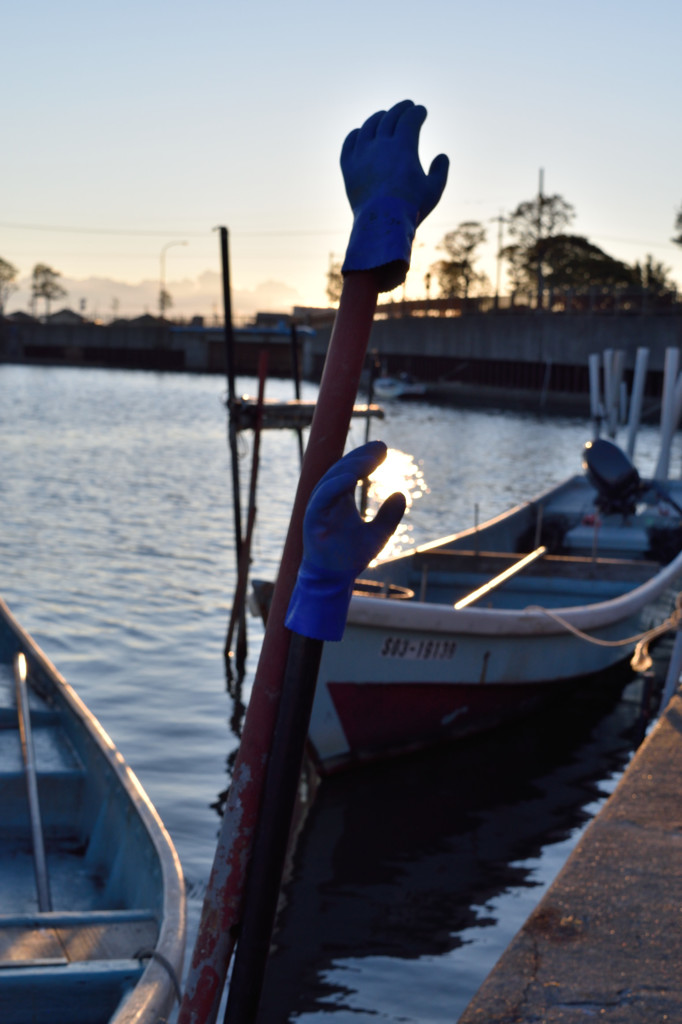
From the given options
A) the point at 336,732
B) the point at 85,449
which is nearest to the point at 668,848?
the point at 336,732

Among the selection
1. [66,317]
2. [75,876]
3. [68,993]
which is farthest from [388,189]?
[66,317]

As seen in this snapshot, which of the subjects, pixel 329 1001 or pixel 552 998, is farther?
pixel 329 1001

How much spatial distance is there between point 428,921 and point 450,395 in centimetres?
7026

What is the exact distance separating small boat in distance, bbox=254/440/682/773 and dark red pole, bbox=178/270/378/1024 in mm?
4392

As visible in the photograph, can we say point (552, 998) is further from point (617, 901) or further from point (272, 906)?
point (272, 906)

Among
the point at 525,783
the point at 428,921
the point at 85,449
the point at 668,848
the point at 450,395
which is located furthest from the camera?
the point at 450,395

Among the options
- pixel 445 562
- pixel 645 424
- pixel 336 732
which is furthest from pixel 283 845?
pixel 645 424

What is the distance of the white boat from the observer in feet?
27.8

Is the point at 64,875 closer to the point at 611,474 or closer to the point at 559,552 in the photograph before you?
the point at 559,552

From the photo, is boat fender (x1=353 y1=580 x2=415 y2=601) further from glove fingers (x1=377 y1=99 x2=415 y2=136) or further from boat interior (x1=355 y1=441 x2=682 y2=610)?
glove fingers (x1=377 y1=99 x2=415 y2=136)

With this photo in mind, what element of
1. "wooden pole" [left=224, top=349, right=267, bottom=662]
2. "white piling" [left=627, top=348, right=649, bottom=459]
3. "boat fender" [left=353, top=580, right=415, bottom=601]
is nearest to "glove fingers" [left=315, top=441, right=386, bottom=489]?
"boat fender" [left=353, top=580, right=415, bottom=601]

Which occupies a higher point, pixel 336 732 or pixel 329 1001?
pixel 336 732

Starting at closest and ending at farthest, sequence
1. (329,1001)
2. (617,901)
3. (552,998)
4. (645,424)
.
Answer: (552,998) < (617,901) < (329,1001) < (645,424)

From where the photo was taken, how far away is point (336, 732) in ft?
28.5
